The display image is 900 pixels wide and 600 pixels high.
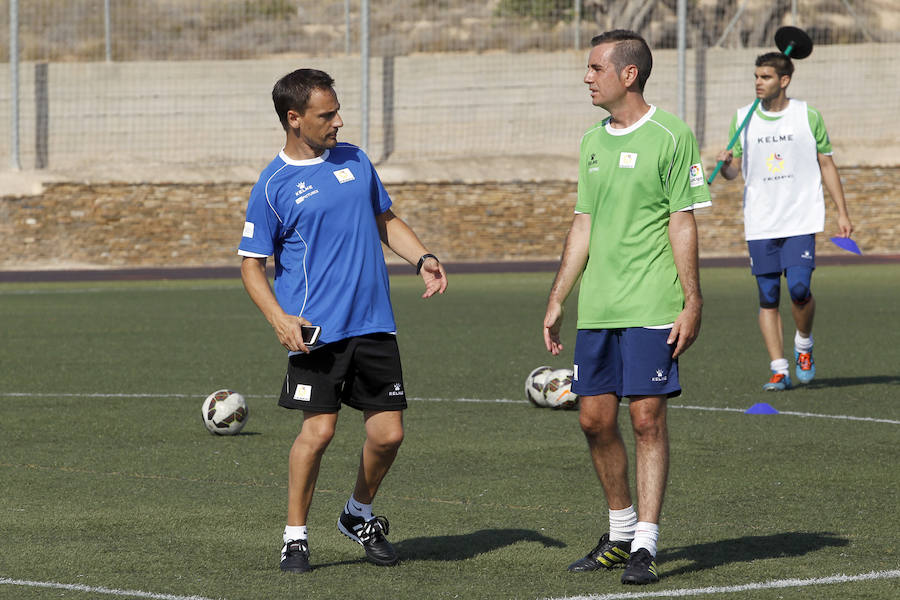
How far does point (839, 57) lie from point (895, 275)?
9.38 meters

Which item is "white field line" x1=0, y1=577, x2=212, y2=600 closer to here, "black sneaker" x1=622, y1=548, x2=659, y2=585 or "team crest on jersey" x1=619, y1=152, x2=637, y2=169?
"black sneaker" x1=622, y1=548, x2=659, y2=585

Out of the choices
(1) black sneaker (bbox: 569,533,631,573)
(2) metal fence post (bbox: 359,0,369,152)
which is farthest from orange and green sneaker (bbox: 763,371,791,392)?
(2) metal fence post (bbox: 359,0,369,152)

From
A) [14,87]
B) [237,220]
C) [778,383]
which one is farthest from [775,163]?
[14,87]

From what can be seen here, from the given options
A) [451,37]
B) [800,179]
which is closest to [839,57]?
[451,37]

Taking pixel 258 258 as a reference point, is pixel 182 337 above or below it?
below

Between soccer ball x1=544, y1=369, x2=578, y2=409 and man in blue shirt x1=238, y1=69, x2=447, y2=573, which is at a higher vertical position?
man in blue shirt x1=238, y1=69, x2=447, y2=573

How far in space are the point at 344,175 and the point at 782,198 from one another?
5.97m

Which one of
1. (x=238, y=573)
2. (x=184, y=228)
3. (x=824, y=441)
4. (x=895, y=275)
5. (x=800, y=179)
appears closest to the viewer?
(x=238, y=573)

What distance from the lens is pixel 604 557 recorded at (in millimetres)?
5684

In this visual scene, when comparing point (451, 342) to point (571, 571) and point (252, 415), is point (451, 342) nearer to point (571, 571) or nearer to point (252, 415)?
point (252, 415)

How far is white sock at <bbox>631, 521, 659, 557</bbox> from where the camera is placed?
5.52m

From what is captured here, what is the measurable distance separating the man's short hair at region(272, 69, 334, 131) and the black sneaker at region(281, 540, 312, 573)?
1.62 metres

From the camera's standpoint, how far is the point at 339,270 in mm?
5742

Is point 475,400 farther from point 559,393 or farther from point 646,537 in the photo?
point 646,537
